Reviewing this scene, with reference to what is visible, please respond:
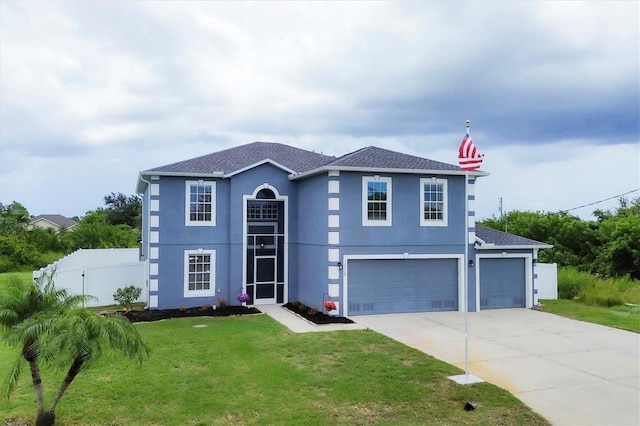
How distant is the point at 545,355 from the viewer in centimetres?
1100

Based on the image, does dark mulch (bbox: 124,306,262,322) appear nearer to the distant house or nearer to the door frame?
the door frame

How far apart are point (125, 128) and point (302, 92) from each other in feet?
32.4

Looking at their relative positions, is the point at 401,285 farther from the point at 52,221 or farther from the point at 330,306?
the point at 52,221

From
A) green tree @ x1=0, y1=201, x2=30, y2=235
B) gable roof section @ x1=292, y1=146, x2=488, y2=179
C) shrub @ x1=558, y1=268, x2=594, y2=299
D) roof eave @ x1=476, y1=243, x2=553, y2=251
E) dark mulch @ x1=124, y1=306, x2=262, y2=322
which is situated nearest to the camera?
dark mulch @ x1=124, y1=306, x2=262, y2=322

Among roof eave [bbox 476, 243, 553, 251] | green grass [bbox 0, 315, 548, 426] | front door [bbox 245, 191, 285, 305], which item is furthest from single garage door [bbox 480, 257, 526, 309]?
front door [bbox 245, 191, 285, 305]

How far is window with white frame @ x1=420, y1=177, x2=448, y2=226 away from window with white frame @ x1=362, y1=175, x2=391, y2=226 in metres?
1.30

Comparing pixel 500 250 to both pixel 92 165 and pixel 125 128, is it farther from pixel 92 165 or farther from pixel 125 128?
pixel 92 165

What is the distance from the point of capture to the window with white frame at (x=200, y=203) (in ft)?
58.7

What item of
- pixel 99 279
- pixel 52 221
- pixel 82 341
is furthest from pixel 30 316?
pixel 52 221

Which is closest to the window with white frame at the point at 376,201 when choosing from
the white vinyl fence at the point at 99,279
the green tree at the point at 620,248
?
the white vinyl fence at the point at 99,279

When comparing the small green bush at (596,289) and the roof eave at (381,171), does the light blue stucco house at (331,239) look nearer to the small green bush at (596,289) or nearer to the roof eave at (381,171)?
the roof eave at (381,171)

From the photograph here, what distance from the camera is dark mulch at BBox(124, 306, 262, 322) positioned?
16000 millimetres

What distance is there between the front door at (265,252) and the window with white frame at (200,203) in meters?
1.42

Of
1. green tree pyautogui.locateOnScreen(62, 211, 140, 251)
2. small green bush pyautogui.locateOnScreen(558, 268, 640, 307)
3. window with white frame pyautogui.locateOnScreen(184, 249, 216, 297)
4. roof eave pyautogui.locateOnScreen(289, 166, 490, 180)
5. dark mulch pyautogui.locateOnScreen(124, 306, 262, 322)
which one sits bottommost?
dark mulch pyautogui.locateOnScreen(124, 306, 262, 322)
